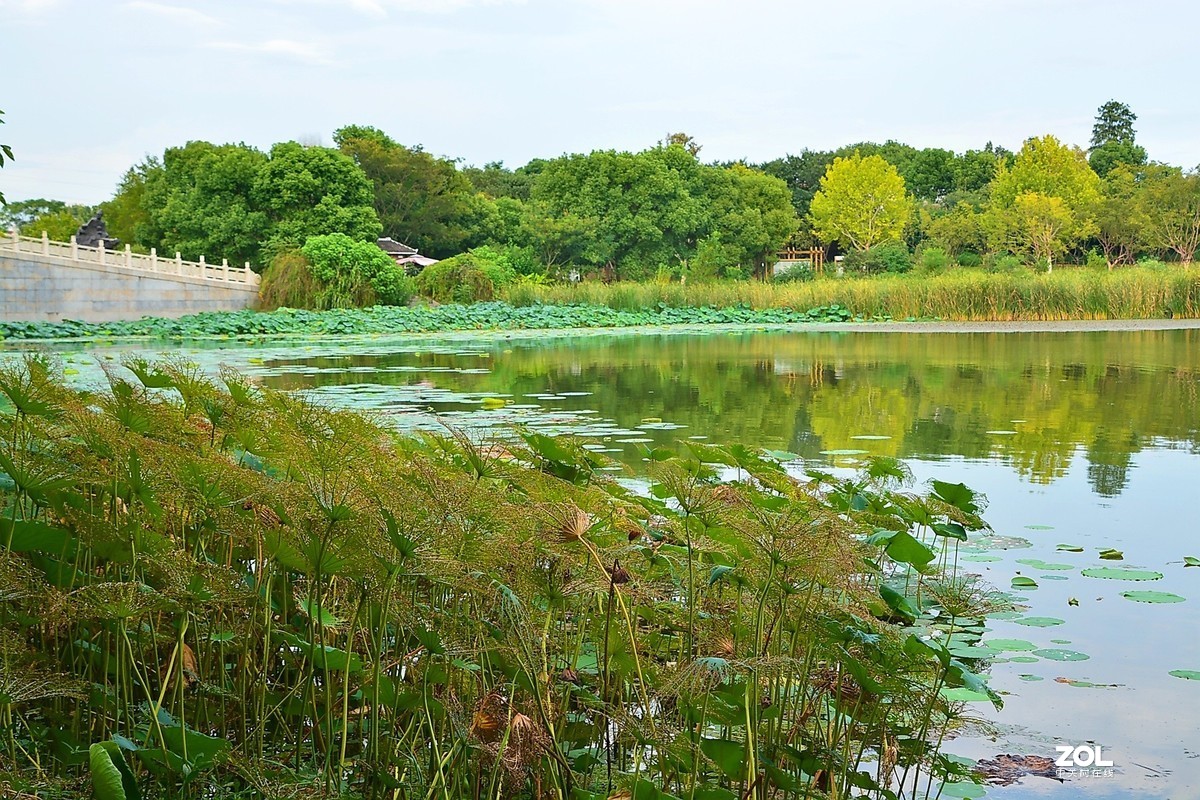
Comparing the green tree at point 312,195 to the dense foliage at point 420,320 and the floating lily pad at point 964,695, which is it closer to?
the dense foliage at point 420,320

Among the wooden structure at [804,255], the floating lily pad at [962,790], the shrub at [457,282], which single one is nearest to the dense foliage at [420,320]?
the shrub at [457,282]

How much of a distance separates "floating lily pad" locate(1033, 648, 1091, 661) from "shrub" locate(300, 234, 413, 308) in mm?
24940

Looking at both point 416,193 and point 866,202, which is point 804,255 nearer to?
point 866,202

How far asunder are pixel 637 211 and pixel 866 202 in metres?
11.3

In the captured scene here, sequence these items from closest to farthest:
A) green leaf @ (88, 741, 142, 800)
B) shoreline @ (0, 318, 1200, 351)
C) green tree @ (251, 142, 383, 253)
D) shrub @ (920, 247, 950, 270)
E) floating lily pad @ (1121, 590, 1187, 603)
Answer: green leaf @ (88, 741, 142, 800), floating lily pad @ (1121, 590, 1187, 603), shoreline @ (0, 318, 1200, 351), shrub @ (920, 247, 950, 270), green tree @ (251, 142, 383, 253)

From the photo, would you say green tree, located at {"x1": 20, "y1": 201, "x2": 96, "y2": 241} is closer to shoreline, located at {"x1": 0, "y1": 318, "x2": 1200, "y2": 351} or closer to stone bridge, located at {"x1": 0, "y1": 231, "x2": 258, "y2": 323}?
stone bridge, located at {"x1": 0, "y1": 231, "x2": 258, "y2": 323}

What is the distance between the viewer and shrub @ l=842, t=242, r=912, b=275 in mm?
38219

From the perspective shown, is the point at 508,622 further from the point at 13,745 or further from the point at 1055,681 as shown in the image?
the point at 1055,681

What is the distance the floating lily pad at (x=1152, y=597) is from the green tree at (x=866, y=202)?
42105mm


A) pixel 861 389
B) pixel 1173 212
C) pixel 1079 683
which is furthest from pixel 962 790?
pixel 1173 212

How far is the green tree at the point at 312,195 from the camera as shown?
1318 inches

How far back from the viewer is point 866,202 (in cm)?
4519

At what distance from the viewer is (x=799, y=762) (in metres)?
2.05

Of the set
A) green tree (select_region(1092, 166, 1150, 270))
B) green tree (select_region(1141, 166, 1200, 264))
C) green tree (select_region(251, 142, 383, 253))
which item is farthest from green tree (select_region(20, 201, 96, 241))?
green tree (select_region(1141, 166, 1200, 264))
